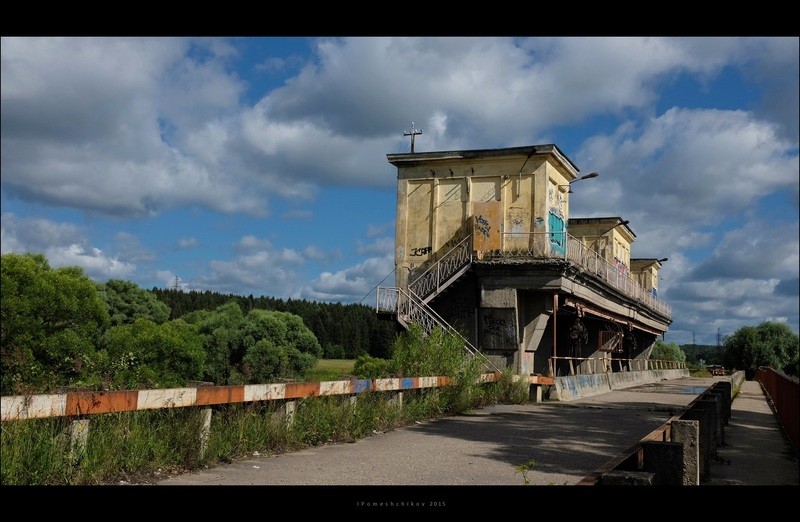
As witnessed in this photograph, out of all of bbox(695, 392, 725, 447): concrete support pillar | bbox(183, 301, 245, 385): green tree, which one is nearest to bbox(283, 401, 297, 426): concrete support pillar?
bbox(695, 392, 725, 447): concrete support pillar

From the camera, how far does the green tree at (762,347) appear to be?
8394cm

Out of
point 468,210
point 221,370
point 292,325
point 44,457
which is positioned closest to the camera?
point 44,457

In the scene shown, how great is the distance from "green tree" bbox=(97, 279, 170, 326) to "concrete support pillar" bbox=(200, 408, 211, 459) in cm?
5471

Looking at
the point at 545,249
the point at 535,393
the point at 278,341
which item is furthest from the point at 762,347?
the point at 535,393

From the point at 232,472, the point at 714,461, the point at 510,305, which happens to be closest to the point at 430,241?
the point at 510,305

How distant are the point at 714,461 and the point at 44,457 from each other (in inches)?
352

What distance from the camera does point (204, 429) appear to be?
24.1ft

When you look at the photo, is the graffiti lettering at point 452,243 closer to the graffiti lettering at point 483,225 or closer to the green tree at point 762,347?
the graffiti lettering at point 483,225

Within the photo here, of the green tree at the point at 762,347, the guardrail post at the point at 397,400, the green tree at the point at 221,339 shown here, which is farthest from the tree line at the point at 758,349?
the guardrail post at the point at 397,400

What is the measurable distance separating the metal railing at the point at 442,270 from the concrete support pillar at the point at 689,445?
2089 cm

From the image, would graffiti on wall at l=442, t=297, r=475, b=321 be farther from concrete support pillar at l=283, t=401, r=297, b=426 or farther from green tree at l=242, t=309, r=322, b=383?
green tree at l=242, t=309, r=322, b=383

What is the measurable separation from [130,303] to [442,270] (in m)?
40.6
